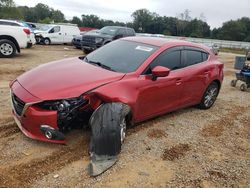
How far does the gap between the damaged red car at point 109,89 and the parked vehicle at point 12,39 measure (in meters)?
8.42

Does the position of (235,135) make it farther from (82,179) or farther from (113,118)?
(82,179)

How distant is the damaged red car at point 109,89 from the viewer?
427cm

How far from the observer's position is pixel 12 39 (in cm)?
1343

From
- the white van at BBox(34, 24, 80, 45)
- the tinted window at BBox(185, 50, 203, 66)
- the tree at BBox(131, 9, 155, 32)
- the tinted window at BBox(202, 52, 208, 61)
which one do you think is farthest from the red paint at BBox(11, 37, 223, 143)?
the tree at BBox(131, 9, 155, 32)

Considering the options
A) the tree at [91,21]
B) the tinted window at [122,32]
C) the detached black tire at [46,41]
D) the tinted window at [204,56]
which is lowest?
the detached black tire at [46,41]

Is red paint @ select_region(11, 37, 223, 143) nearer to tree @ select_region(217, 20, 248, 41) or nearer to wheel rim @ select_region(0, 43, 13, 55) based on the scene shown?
wheel rim @ select_region(0, 43, 13, 55)

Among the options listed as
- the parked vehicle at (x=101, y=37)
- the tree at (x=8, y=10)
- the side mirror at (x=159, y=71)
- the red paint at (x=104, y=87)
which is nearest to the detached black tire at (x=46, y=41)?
the parked vehicle at (x=101, y=37)

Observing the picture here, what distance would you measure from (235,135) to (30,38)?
10.9 metres

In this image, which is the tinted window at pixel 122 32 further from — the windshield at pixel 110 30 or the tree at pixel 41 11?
the tree at pixel 41 11

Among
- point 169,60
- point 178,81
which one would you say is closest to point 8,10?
point 169,60

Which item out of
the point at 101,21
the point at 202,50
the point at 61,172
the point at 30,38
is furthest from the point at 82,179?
the point at 101,21

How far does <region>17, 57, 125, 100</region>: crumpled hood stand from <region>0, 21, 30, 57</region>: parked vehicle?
28.8ft

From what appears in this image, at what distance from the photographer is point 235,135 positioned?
232 inches

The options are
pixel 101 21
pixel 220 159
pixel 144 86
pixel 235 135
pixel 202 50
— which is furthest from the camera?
pixel 101 21
